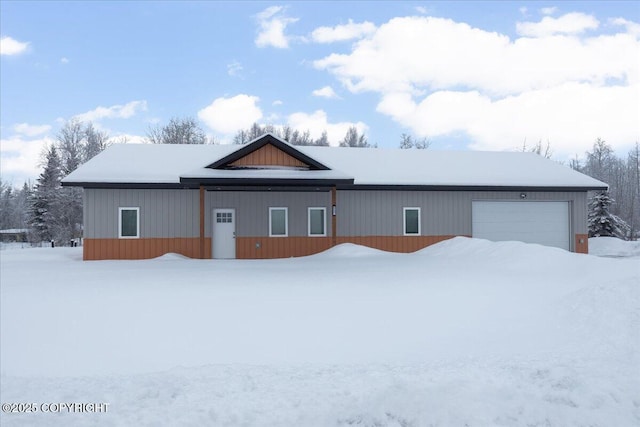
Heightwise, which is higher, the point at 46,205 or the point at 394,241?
the point at 46,205

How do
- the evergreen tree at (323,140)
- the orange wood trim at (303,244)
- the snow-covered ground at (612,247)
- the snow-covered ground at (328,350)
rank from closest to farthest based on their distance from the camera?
the snow-covered ground at (328,350), the orange wood trim at (303,244), the snow-covered ground at (612,247), the evergreen tree at (323,140)

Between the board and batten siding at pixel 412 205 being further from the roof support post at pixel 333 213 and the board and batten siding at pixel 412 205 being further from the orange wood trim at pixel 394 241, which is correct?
the roof support post at pixel 333 213

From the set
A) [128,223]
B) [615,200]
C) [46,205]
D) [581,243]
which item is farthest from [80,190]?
[615,200]

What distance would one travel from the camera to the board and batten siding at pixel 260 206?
65.0ft

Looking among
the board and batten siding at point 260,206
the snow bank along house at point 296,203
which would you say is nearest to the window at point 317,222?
the snow bank along house at point 296,203

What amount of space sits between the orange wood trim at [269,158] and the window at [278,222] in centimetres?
222

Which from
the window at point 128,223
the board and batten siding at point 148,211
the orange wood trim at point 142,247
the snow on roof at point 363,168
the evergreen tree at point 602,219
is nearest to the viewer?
the snow on roof at point 363,168

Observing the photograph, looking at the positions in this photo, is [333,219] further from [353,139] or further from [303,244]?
[353,139]

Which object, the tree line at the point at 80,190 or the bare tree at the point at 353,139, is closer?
the tree line at the point at 80,190

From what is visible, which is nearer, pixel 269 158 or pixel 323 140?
pixel 269 158

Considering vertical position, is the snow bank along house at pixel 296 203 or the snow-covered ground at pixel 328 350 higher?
the snow bank along house at pixel 296 203

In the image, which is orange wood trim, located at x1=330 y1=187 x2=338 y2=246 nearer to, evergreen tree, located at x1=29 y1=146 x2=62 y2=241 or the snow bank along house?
the snow bank along house

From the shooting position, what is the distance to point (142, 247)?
19484 millimetres

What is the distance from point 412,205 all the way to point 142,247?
Answer: 39.3ft
